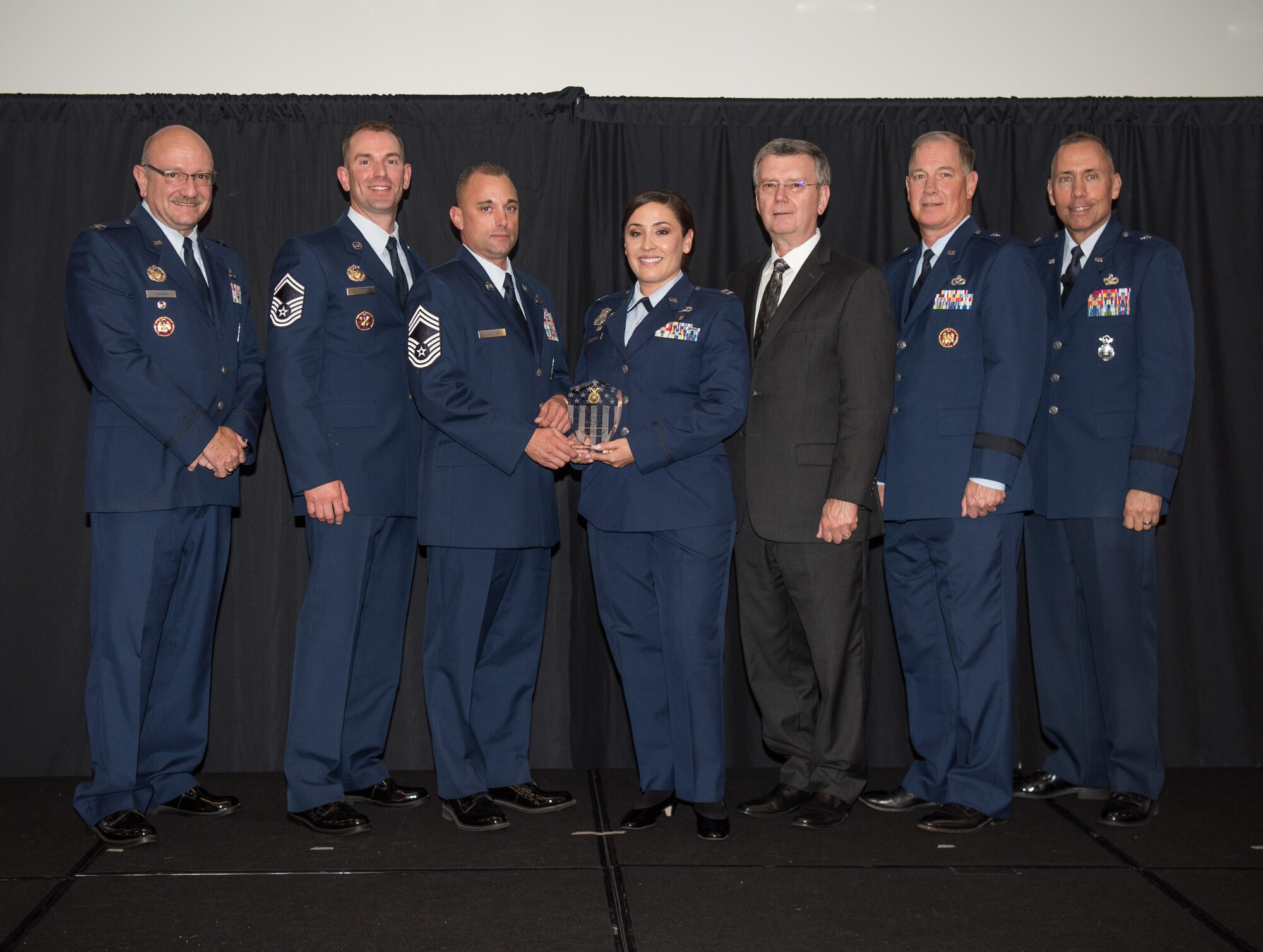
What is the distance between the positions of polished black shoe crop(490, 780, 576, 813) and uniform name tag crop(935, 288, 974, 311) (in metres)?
2.08

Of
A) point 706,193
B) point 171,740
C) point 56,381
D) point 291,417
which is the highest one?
point 706,193

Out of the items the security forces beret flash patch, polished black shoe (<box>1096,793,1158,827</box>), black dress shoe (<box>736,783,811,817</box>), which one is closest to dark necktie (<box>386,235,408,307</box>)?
the security forces beret flash patch

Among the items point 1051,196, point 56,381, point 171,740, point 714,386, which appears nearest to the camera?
point 714,386

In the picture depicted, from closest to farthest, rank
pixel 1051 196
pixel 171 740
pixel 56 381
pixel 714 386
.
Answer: pixel 714 386 < pixel 171 740 < pixel 1051 196 < pixel 56 381

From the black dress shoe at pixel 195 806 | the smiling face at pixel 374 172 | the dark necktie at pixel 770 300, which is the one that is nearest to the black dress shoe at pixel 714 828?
the dark necktie at pixel 770 300

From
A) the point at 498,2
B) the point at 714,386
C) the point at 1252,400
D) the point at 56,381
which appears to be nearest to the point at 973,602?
the point at 714,386

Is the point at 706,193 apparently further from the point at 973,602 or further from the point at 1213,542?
the point at 1213,542

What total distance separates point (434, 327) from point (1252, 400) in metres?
3.39

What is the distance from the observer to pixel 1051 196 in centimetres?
380

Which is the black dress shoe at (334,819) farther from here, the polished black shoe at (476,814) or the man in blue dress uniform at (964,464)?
the man in blue dress uniform at (964,464)

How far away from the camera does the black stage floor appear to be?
252cm

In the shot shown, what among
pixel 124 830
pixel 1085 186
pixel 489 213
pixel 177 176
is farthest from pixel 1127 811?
pixel 177 176

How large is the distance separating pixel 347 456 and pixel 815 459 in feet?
4.94

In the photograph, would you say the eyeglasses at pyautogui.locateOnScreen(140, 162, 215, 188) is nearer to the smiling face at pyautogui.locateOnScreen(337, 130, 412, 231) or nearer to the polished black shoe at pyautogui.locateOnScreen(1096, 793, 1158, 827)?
the smiling face at pyautogui.locateOnScreen(337, 130, 412, 231)
